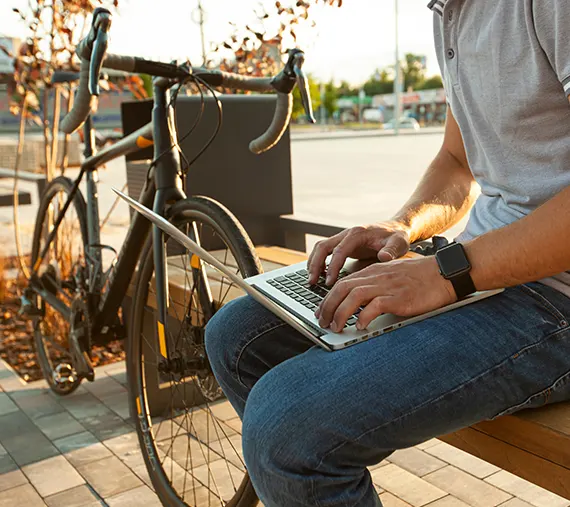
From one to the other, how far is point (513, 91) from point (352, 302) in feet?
1.60

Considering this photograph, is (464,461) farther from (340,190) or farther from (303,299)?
(340,190)

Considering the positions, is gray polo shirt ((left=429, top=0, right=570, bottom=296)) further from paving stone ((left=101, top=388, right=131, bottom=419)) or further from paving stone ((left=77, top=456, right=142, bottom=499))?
paving stone ((left=101, top=388, right=131, bottom=419))

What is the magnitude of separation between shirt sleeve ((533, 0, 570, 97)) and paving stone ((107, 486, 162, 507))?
198 cm

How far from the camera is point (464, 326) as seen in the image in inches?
52.2

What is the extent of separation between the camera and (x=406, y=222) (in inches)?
71.7

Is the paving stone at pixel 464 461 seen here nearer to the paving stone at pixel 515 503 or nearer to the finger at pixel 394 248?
the paving stone at pixel 515 503

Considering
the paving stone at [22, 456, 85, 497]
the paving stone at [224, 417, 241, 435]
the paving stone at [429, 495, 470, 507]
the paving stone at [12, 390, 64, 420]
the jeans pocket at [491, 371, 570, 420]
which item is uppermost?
the jeans pocket at [491, 371, 570, 420]

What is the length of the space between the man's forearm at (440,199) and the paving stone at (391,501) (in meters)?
1.09

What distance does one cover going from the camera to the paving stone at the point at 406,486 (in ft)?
8.52

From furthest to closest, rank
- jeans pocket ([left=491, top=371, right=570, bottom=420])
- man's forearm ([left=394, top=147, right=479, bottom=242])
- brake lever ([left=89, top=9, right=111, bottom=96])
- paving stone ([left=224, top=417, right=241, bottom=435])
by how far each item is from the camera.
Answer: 1. paving stone ([left=224, top=417, right=241, bottom=435])
2. brake lever ([left=89, top=9, right=111, bottom=96])
3. man's forearm ([left=394, top=147, right=479, bottom=242])
4. jeans pocket ([left=491, top=371, right=570, bottom=420])

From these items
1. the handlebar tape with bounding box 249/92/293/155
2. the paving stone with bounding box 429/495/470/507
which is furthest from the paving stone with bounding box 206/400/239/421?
the handlebar tape with bounding box 249/92/293/155

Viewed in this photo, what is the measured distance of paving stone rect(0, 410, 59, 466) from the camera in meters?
3.04

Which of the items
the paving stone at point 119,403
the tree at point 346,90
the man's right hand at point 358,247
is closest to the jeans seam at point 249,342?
the man's right hand at point 358,247

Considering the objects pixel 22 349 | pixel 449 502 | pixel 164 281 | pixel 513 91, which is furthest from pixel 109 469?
pixel 513 91
